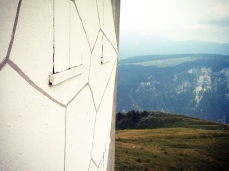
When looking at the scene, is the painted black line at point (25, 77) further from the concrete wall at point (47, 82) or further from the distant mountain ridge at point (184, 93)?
the distant mountain ridge at point (184, 93)

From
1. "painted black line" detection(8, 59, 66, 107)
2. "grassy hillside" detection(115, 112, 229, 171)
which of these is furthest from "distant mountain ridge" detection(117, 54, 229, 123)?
"painted black line" detection(8, 59, 66, 107)

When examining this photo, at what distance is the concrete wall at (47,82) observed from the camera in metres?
0.86

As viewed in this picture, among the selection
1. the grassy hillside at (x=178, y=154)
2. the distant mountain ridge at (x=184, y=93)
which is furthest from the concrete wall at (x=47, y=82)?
the distant mountain ridge at (x=184, y=93)

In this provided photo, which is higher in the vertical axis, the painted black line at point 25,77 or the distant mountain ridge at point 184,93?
the painted black line at point 25,77

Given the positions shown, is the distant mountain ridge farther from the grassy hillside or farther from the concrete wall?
the concrete wall

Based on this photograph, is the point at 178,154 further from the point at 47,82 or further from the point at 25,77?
the point at 25,77

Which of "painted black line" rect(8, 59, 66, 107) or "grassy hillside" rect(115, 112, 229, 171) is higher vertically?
"painted black line" rect(8, 59, 66, 107)

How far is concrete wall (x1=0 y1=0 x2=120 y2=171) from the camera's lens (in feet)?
2.81

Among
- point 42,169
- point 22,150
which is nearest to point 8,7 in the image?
point 22,150

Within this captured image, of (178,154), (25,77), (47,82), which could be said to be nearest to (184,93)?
(178,154)

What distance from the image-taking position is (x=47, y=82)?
113 centimetres

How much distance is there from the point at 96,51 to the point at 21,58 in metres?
1.15

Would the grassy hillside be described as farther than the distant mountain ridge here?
No

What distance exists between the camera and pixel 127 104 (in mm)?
164000
